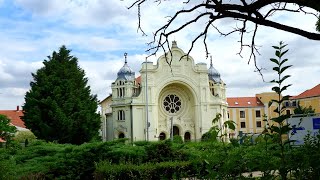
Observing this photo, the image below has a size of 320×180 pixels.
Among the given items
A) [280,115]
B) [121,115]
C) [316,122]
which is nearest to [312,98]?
[121,115]

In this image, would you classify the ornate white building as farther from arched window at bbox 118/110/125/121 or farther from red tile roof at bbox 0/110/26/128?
red tile roof at bbox 0/110/26/128

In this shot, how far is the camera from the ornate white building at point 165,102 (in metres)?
58.2

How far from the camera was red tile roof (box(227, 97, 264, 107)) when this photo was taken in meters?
85.6

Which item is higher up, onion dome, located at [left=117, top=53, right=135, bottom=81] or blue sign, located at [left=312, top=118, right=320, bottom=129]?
onion dome, located at [left=117, top=53, right=135, bottom=81]

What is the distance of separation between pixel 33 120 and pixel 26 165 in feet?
86.8

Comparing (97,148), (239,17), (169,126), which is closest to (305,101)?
(169,126)

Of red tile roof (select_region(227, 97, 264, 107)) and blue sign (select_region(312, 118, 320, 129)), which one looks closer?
blue sign (select_region(312, 118, 320, 129))

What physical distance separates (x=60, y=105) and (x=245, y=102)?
2072 inches

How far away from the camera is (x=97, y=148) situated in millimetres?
16578

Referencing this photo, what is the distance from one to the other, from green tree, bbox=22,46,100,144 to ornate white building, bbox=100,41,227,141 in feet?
49.2

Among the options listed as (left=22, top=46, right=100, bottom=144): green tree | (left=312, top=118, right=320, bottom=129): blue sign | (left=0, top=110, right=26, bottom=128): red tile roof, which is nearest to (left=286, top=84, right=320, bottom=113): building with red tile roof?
(left=22, top=46, right=100, bottom=144): green tree

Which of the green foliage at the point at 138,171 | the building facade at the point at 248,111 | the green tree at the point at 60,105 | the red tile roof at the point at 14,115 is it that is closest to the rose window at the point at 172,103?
the green tree at the point at 60,105

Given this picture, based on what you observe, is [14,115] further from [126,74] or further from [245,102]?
[245,102]

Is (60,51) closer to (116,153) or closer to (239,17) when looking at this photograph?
(116,153)
